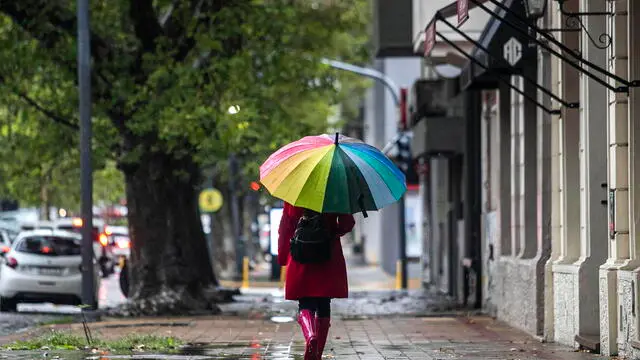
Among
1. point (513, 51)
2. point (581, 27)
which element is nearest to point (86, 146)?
point (513, 51)

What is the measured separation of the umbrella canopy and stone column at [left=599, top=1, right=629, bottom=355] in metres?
2.56

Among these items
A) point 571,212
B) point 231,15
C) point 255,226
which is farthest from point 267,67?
point 255,226

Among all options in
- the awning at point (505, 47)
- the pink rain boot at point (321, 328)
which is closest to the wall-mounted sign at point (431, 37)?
the awning at point (505, 47)

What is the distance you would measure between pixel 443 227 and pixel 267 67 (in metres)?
6.84

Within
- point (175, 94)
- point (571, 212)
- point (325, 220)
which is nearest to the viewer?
point (325, 220)

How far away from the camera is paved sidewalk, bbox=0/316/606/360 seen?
14.5 m

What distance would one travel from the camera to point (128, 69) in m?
24.3

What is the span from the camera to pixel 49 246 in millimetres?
27391

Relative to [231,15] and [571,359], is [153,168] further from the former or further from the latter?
[571,359]

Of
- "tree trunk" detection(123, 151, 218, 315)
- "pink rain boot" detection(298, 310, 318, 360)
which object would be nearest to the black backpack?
"pink rain boot" detection(298, 310, 318, 360)

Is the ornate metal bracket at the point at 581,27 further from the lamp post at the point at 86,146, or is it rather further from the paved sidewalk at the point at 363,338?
the lamp post at the point at 86,146

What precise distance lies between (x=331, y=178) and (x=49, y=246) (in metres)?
16.7

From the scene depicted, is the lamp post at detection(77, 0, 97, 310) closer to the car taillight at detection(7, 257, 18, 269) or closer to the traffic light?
the car taillight at detection(7, 257, 18, 269)

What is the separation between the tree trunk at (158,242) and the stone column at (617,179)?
11.7m
